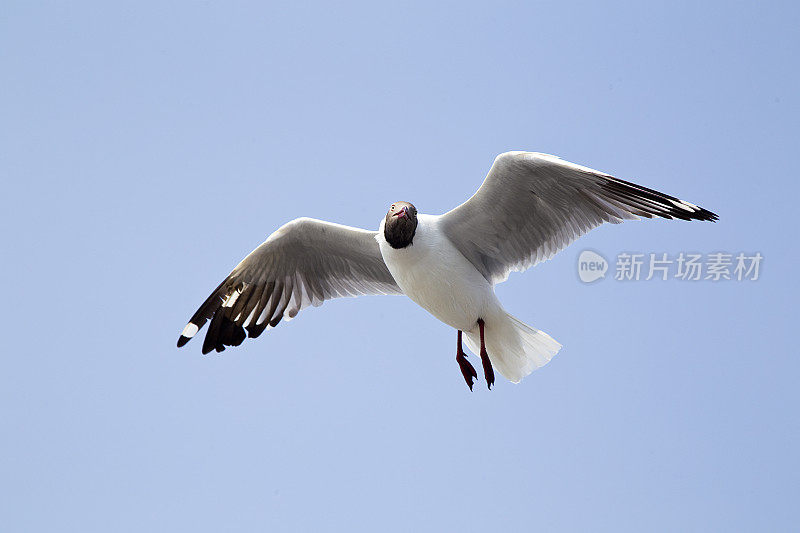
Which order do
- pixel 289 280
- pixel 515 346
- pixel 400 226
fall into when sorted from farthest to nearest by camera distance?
pixel 289 280 < pixel 515 346 < pixel 400 226

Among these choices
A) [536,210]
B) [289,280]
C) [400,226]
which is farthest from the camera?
[289,280]

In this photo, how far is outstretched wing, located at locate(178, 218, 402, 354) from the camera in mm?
5805

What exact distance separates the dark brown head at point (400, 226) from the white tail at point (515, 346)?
2.28 feet

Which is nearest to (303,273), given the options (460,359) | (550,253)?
(460,359)

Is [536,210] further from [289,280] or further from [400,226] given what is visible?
[289,280]

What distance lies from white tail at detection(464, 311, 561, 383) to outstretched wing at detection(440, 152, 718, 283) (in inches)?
12.1

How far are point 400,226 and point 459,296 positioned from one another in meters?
0.53

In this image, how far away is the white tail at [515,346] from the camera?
533cm

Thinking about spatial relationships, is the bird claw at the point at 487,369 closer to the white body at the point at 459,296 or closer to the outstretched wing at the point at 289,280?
the white body at the point at 459,296

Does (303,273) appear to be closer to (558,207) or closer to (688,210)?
(558,207)

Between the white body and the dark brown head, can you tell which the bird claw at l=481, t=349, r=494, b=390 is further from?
the dark brown head

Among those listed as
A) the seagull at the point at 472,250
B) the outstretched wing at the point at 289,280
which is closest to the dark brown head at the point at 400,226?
the seagull at the point at 472,250

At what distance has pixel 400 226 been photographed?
5.02 m

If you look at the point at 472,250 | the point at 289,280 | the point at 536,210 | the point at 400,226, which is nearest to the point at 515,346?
the point at 472,250
